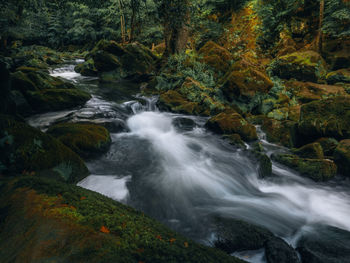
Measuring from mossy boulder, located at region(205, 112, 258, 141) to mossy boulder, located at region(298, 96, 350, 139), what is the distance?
159 centimetres

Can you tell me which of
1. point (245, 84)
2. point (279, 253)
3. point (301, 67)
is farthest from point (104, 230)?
point (301, 67)

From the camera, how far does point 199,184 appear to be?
489 cm

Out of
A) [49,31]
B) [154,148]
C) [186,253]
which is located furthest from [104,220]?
[49,31]

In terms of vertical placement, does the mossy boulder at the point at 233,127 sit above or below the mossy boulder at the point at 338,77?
below

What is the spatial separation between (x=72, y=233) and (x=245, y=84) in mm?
9542

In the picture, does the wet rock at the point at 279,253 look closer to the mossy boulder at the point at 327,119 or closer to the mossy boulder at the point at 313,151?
the mossy boulder at the point at 313,151

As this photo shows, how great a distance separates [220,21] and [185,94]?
12262 millimetres

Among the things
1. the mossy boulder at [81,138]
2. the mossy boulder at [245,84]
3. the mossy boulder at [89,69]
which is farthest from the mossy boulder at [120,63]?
the mossy boulder at [81,138]

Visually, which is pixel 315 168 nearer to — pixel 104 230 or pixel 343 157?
pixel 343 157

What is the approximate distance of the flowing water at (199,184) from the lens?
3.74 meters

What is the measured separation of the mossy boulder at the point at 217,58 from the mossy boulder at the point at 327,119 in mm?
6133

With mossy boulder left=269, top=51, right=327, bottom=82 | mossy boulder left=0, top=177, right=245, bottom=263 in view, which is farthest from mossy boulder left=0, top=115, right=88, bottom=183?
mossy boulder left=269, top=51, right=327, bottom=82

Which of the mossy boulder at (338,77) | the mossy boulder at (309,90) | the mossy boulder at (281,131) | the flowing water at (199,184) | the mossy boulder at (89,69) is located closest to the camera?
the flowing water at (199,184)

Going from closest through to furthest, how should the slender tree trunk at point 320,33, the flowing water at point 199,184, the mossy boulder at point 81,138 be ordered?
1. the flowing water at point 199,184
2. the mossy boulder at point 81,138
3. the slender tree trunk at point 320,33
